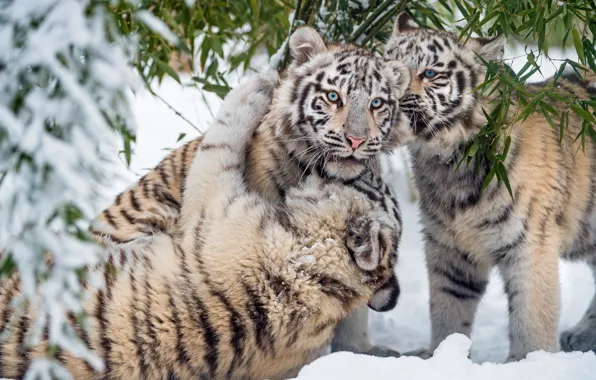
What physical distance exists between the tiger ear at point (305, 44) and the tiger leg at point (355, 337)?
843 millimetres

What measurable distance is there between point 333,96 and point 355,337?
0.85 m

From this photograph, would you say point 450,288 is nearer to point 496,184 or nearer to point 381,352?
point 381,352

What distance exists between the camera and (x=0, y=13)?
1.27 m

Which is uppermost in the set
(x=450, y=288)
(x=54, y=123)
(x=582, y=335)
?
(x=54, y=123)

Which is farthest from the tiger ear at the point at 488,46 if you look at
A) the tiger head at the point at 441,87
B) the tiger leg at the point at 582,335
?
the tiger leg at the point at 582,335

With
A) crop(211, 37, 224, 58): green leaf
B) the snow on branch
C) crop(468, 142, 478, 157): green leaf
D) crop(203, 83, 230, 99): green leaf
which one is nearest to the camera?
the snow on branch

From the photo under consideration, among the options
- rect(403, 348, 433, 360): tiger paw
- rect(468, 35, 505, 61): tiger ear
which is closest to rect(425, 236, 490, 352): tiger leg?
rect(403, 348, 433, 360): tiger paw

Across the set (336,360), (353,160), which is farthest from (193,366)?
(353,160)

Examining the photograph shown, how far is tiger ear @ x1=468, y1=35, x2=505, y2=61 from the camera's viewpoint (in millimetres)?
2502

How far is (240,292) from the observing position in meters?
1.98

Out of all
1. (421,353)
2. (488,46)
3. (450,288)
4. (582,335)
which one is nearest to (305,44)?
(488,46)

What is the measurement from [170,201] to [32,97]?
1.45 m

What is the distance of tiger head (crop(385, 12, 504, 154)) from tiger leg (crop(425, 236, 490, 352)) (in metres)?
0.40

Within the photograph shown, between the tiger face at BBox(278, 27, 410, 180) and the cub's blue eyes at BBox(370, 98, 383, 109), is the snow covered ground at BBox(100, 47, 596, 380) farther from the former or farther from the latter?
the cub's blue eyes at BBox(370, 98, 383, 109)
